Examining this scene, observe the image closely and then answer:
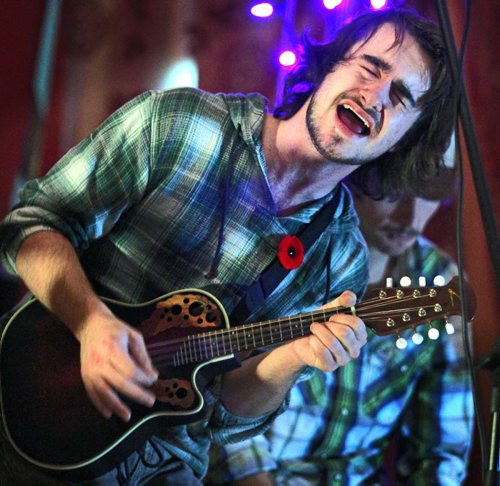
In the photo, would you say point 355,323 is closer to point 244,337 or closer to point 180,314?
point 244,337

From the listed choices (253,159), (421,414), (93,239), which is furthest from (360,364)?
(93,239)

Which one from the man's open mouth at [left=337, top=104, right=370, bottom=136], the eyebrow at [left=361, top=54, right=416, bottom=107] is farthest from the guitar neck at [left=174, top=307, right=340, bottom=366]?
the eyebrow at [left=361, top=54, right=416, bottom=107]

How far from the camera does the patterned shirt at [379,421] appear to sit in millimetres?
1817

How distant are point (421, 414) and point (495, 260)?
47.7 inches

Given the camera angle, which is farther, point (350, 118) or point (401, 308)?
point (350, 118)

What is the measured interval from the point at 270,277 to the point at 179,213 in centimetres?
22

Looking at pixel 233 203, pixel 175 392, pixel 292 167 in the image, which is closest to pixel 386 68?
pixel 292 167

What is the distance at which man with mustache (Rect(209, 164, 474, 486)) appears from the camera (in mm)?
1819

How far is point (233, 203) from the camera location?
142 centimetres

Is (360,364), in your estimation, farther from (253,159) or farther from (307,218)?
(253,159)

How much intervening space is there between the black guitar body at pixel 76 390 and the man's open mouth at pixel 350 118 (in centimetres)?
45

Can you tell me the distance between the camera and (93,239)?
4.53 feet

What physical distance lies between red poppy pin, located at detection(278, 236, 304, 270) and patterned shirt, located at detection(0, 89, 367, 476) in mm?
25

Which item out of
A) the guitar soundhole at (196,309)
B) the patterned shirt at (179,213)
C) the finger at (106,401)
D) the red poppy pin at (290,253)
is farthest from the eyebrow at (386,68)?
the finger at (106,401)
